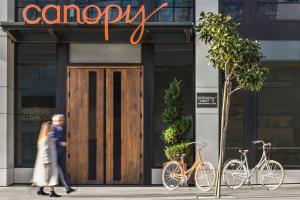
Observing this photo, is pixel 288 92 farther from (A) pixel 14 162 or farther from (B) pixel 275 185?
(A) pixel 14 162

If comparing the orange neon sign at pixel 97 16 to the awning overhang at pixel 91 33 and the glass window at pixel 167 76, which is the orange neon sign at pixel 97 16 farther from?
the glass window at pixel 167 76

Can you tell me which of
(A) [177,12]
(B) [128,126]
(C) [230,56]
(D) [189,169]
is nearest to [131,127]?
(B) [128,126]

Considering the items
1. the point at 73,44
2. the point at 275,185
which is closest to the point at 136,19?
the point at 73,44

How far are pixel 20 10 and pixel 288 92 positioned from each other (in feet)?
25.7

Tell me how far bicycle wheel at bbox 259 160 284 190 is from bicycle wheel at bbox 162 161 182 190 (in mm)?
2161

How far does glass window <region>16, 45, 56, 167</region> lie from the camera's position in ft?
60.8

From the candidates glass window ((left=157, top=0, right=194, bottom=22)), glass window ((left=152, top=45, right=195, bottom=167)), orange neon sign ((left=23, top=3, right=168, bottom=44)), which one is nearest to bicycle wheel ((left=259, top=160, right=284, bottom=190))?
glass window ((left=152, top=45, right=195, bottom=167))

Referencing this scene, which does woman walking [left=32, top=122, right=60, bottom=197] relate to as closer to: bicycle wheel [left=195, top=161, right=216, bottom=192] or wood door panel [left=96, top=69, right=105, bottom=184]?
wood door panel [left=96, top=69, right=105, bottom=184]

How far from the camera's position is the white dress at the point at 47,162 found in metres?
14.6

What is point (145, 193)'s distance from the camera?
16375 mm

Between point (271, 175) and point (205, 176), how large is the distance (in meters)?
1.75

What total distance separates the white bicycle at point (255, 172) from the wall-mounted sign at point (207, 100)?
60.8 inches

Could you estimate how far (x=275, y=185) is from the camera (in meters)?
17.0

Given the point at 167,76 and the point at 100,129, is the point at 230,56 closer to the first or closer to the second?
the point at 167,76
